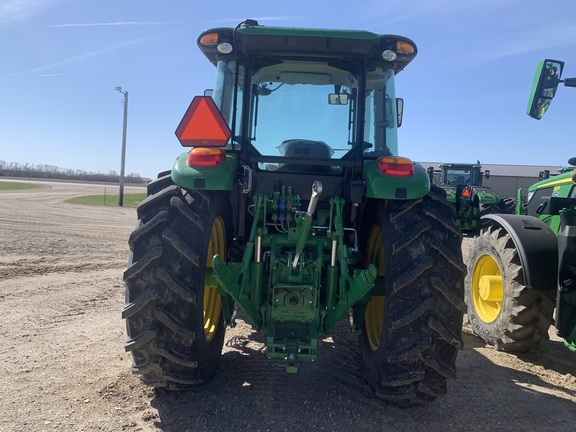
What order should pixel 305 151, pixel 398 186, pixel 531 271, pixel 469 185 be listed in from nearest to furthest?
pixel 398 186 < pixel 305 151 < pixel 531 271 < pixel 469 185

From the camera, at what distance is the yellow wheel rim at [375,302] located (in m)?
3.45

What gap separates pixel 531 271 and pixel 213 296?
2696 mm

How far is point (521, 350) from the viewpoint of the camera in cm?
431

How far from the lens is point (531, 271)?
3.96m

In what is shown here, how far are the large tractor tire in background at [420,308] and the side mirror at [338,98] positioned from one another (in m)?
1.01

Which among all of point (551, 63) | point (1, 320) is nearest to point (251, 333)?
point (1, 320)

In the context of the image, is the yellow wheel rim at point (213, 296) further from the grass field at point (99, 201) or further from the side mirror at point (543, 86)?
the grass field at point (99, 201)

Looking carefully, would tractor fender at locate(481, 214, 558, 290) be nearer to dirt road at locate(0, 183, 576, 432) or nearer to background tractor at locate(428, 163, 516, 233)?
dirt road at locate(0, 183, 576, 432)

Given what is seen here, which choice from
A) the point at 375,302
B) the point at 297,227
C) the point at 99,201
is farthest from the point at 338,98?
the point at 99,201

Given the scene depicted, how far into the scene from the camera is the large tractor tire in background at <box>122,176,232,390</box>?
2.79 m

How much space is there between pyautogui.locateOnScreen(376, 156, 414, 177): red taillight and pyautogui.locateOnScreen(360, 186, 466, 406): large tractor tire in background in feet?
0.84

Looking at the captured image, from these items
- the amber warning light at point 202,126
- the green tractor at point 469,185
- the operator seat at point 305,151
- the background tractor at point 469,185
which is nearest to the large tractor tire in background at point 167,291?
the amber warning light at point 202,126

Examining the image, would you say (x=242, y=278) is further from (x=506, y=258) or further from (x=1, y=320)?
(x=1, y=320)

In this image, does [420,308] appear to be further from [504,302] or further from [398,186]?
[504,302]
